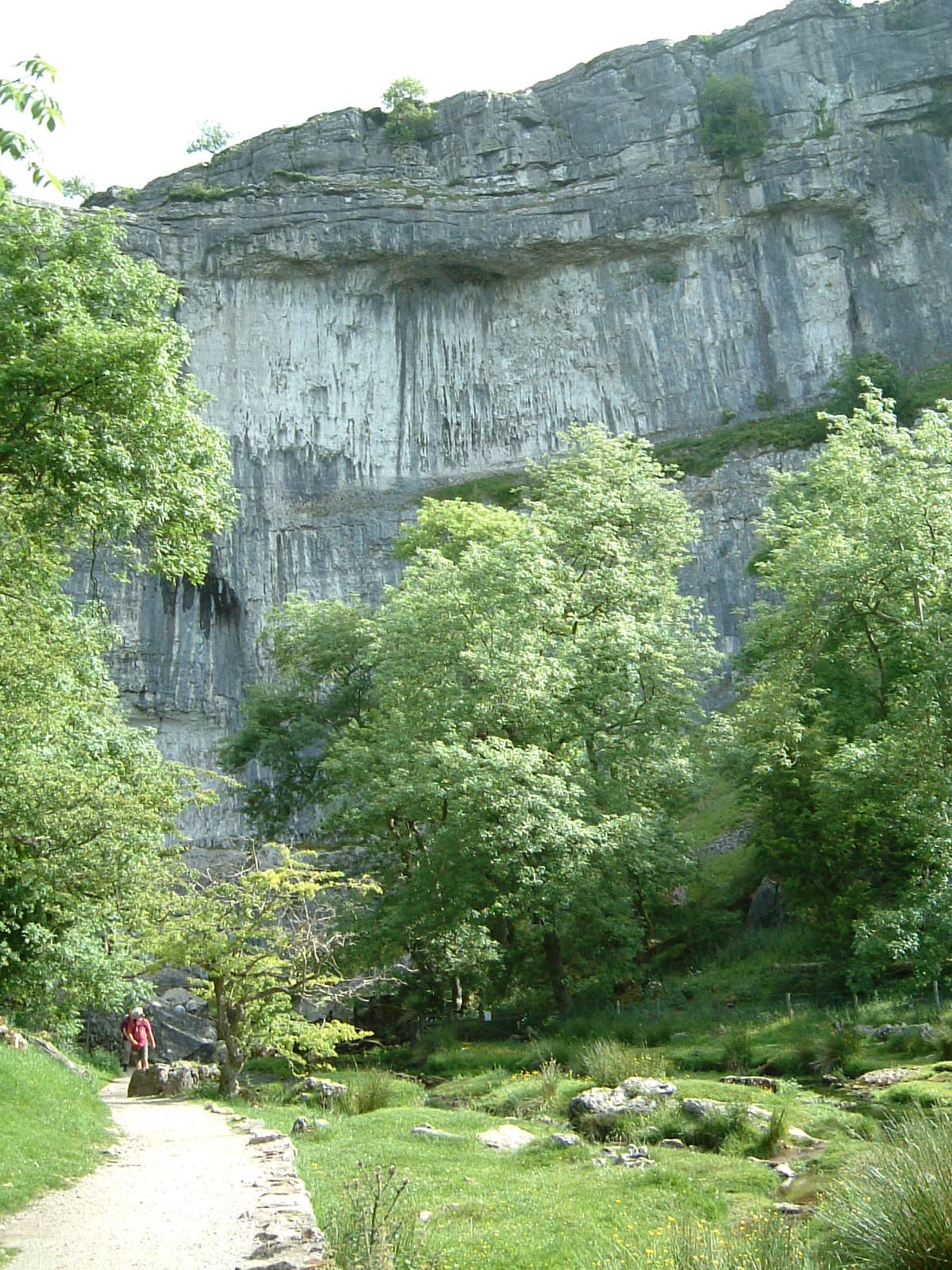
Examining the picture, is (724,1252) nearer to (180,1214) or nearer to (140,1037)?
(180,1214)

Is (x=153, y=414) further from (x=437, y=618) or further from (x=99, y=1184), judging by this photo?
(x=437, y=618)

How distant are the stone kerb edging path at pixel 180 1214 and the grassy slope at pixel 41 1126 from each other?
0.22 m

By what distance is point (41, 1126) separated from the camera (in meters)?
12.0

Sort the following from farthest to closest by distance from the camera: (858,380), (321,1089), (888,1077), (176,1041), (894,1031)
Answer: (858,380)
(176,1041)
(321,1089)
(894,1031)
(888,1077)

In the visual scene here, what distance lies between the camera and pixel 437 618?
24719mm

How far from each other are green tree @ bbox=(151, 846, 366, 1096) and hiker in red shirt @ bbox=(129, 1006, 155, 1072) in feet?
15.6

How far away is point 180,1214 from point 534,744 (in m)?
14.3

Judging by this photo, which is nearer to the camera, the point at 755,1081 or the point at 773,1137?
the point at 773,1137

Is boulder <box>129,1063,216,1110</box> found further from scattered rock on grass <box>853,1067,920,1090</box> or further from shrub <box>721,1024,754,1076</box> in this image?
scattered rock on grass <box>853,1067,920,1090</box>

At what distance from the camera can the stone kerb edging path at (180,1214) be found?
7602mm

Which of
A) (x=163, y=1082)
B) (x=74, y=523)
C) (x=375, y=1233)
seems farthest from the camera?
(x=163, y=1082)

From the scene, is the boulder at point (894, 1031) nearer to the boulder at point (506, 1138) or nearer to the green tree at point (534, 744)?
the green tree at point (534, 744)

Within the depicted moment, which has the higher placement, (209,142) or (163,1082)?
(209,142)

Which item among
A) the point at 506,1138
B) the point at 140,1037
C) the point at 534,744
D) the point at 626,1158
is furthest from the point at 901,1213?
the point at 140,1037
